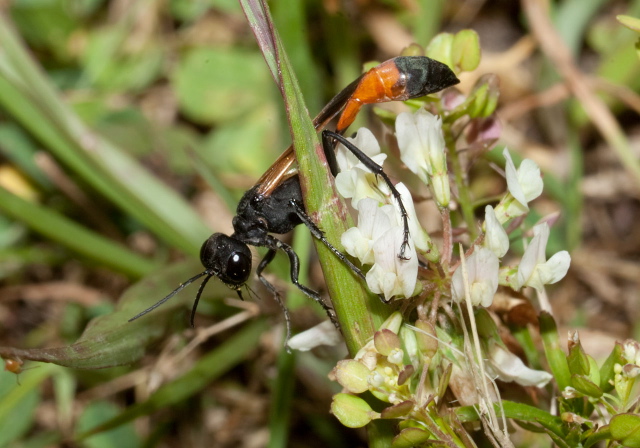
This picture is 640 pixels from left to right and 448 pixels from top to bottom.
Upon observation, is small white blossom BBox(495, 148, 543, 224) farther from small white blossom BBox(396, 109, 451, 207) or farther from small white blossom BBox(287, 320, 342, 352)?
small white blossom BBox(287, 320, 342, 352)

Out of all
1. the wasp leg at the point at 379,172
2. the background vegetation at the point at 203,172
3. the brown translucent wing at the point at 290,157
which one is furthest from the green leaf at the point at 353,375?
the background vegetation at the point at 203,172

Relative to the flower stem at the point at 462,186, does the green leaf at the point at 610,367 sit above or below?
below

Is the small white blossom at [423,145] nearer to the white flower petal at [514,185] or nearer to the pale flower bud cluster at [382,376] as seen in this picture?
the white flower petal at [514,185]

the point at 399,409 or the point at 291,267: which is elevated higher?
the point at 291,267

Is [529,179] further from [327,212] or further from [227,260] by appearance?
[227,260]

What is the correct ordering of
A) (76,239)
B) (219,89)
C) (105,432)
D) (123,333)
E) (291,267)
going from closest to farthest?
1. (123,333)
2. (291,267)
3. (76,239)
4. (105,432)
5. (219,89)

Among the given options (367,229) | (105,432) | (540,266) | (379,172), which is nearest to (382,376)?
(367,229)
